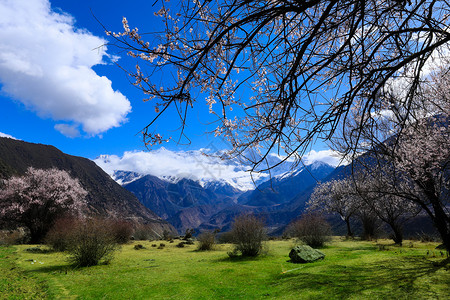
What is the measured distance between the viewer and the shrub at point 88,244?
387 inches

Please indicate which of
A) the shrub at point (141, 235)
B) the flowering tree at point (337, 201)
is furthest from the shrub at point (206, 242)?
the flowering tree at point (337, 201)

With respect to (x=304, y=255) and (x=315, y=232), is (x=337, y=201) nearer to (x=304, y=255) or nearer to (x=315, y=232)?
(x=315, y=232)

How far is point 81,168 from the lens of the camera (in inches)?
5625

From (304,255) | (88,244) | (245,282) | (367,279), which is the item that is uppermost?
(88,244)

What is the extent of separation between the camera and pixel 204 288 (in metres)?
6.16

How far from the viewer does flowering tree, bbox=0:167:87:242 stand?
753 inches

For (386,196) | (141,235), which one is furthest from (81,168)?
(386,196)

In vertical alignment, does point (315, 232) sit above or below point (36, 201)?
below

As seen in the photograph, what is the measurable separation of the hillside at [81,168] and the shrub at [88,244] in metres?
97.1

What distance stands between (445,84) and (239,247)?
10185mm

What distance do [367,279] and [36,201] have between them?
22854 millimetres

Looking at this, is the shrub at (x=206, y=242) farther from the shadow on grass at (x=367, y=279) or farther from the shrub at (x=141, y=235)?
the shrub at (x=141, y=235)

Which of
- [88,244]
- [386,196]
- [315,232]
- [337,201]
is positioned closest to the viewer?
[88,244]

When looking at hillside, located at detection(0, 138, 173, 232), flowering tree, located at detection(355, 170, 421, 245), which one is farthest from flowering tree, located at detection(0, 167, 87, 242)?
hillside, located at detection(0, 138, 173, 232)
